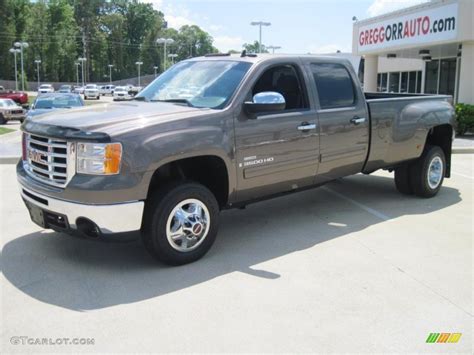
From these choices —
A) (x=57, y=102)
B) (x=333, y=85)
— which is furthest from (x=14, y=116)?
(x=333, y=85)

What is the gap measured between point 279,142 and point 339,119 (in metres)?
1.03

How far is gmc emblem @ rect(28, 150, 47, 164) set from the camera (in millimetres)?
4652

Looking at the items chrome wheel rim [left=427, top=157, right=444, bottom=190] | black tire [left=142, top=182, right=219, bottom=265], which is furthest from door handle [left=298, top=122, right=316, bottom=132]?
chrome wheel rim [left=427, top=157, right=444, bottom=190]

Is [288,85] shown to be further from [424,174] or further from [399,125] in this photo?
[424,174]

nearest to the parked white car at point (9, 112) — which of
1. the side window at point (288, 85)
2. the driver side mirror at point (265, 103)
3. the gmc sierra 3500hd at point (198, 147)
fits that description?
the gmc sierra 3500hd at point (198, 147)

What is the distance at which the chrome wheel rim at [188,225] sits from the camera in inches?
184

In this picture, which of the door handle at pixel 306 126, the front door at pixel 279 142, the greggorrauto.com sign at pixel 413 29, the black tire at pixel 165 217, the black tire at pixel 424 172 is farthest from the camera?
the greggorrauto.com sign at pixel 413 29

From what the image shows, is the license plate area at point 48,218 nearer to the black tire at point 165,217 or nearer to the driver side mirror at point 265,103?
the black tire at point 165,217

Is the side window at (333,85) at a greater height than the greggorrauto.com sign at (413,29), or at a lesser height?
lesser

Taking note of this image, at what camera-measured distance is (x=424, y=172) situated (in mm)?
7488

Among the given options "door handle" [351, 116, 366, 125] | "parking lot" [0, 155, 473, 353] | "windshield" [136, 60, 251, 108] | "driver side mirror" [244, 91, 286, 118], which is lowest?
"parking lot" [0, 155, 473, 353]

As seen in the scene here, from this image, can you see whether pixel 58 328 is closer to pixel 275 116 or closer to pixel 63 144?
pixel 63 144

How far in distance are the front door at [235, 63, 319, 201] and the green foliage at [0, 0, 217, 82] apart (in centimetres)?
8938

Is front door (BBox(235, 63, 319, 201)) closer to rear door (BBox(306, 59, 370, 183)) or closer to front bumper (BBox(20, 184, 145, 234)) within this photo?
rear door (BBox(306, 59, 370, 183))
